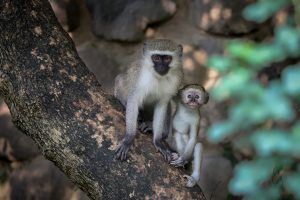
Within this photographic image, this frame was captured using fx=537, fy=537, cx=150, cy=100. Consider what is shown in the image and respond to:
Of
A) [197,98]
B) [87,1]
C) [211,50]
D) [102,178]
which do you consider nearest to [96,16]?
[87,1]

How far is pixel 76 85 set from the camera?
3.63 meters

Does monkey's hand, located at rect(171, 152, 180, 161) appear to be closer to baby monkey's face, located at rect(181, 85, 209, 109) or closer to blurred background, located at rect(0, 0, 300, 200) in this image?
baby monkey's face, located at rect(181, 85, 209, 109)

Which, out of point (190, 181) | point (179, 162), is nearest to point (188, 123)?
point (179, 162)

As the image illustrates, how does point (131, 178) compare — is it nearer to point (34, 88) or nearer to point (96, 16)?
point (34, 88)

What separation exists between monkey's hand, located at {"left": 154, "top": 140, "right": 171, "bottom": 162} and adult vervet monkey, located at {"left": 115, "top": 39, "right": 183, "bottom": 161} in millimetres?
129

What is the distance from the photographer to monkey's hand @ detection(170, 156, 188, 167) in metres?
3.79

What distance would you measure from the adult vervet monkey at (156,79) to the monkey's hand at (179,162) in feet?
0.58

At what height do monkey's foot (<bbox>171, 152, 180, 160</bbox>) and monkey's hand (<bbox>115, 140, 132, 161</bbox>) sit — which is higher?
monkey's hand (<bbox>115, 140, 132, 161</bbox>)

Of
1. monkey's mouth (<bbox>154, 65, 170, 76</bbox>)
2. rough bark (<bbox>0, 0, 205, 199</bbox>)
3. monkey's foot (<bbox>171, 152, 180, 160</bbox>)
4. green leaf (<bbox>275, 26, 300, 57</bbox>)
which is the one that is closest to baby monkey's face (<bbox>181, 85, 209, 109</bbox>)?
monkey's mouth (<bbox>154, 65, 170, 76</bbox>)

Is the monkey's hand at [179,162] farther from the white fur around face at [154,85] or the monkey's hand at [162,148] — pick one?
the white fur around face at [154,85]

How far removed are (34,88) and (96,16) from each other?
1.98m

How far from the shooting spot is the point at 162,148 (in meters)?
3.87

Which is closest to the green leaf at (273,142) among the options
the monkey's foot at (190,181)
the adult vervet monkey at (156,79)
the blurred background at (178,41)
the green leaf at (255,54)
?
the green leaf at (255,54)

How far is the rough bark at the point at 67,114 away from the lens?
3445mm
